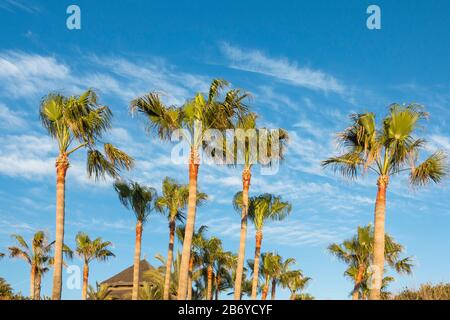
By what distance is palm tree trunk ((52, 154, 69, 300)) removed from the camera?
23062mm

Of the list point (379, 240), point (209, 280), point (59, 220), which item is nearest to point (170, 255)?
point (209, 280)

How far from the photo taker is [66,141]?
2486cm

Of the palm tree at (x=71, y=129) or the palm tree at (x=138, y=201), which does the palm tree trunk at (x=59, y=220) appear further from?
the palm tree at (x=138, y=201)

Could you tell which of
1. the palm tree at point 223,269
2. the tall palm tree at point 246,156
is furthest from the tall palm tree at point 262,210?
the palm tree at point 223,269

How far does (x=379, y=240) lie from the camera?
22.8 meters

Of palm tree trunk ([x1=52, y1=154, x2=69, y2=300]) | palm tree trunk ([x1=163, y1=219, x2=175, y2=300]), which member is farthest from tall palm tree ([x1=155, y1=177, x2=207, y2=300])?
palm tree trunk ([x1=52, y1=154, x2=69, y2=300])

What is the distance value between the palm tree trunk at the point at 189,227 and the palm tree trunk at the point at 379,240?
7.82 m

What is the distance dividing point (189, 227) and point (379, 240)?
810 cm

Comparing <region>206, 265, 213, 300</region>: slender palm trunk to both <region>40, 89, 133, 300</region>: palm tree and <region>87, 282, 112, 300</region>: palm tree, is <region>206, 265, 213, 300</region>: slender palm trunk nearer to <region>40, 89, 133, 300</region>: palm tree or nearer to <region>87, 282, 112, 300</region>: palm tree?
<region>87, 282, 112, 300</region>: palm tree

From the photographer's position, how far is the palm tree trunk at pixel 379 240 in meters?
22.1

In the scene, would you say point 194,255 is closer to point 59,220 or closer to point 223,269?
point 223,269
